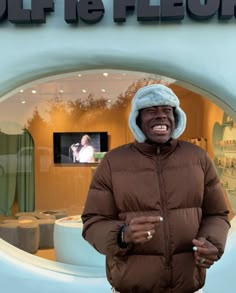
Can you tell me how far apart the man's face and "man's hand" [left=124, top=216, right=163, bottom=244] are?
34cm

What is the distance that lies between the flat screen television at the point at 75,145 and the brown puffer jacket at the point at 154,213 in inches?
107

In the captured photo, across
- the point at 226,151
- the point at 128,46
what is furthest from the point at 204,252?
the point at 226,151

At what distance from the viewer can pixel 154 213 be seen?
A: 1.62 meters

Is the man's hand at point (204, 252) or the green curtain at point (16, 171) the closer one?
the man's hand at point (204, 252)

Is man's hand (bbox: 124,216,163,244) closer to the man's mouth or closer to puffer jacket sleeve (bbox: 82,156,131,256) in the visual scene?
puffer jacket sleeve (bbox: 82,156,131,256)

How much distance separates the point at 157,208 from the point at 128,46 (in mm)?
1840

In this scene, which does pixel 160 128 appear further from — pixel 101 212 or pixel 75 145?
pixel 75 145

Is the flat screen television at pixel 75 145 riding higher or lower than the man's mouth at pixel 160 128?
lower

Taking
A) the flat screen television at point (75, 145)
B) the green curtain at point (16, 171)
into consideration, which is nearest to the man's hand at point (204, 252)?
the flat screen television at point (75, 145)

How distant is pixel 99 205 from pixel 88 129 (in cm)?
306

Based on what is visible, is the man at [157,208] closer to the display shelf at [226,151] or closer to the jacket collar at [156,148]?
the jacket collar at [156,148]

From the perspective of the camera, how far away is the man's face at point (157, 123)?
1694mm

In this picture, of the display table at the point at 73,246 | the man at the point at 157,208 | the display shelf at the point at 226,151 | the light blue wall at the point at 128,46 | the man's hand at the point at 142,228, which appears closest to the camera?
the man's hand at the point at 142,228

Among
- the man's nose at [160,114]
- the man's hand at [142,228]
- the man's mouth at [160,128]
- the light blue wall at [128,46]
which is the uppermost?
the light blue wall at [128,46]
